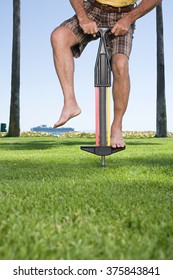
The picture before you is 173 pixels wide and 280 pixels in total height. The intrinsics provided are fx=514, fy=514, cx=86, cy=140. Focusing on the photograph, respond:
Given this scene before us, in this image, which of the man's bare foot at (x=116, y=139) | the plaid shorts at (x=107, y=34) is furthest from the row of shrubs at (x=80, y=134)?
the plaid shorts at (x=107, y=34)

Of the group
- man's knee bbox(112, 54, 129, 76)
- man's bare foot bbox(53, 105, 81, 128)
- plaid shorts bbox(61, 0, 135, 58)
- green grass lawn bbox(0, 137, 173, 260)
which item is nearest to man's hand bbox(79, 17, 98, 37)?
plaid shorts bbox(61, 0, 135, 58)

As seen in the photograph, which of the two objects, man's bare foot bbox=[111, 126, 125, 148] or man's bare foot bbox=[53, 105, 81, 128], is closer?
man's bare foot bbox=[53, 105, 81, 128]

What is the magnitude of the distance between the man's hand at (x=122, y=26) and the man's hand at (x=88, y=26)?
17cm

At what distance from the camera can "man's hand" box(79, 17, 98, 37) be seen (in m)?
4.56

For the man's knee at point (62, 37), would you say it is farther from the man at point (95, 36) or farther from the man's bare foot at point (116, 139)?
the man's bare foot at point (116, 139)

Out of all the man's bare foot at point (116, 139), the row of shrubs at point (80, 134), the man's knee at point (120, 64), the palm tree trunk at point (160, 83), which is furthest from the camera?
the palm tree trunk at point (160, 83)

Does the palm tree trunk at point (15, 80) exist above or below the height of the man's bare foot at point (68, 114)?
above

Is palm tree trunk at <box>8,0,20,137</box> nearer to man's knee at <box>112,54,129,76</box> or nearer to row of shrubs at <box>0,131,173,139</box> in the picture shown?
row of shrubs at <box>0,131,173,139</box>

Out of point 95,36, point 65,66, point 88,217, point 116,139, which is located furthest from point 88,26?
A: point 88,217

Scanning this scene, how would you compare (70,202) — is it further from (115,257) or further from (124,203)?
(115,257)

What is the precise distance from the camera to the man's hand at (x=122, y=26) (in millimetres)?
4609

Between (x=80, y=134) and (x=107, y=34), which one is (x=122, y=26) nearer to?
(x=107, y=34)

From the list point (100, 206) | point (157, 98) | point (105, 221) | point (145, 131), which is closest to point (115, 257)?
point (105, 221)

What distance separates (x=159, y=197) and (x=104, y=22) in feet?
7.79
